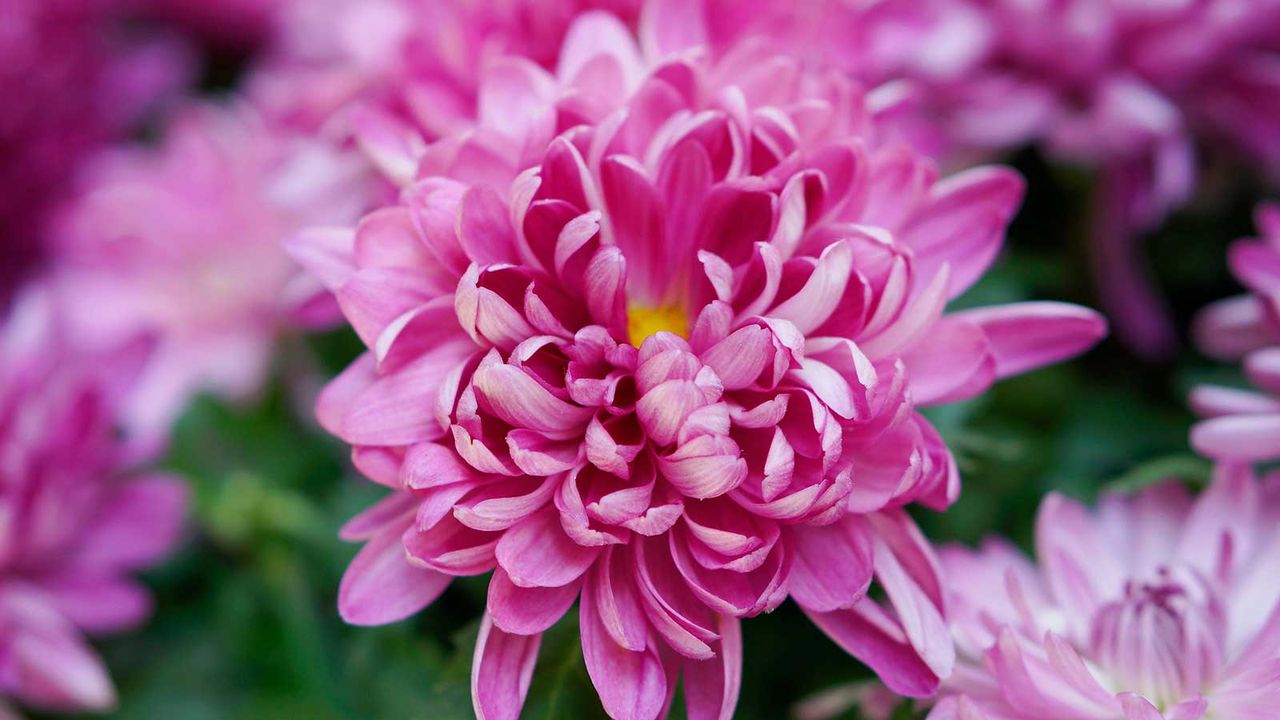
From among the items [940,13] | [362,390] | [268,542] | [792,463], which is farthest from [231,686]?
[940,13]

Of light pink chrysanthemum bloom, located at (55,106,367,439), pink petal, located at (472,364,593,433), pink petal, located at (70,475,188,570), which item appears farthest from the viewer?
light pink chrysanthemum bloom, located at (55,106,367,439)

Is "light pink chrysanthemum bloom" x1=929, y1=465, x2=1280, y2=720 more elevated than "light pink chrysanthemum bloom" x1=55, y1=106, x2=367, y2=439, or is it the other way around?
"light pink chrysanthemum bloom" x1=929, y1=465, x2=1280, y2=720

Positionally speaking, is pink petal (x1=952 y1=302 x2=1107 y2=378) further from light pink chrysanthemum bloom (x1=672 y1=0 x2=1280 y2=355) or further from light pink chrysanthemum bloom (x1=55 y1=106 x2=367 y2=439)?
light pink chrysanthemum bloom (x1=55 y1=106 x2=367 y2=439)

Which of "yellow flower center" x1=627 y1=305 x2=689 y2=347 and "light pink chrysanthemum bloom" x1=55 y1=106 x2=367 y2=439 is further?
"light pink chrysanthemum bloom" x1=55 y1=106 x2=367 y2=439

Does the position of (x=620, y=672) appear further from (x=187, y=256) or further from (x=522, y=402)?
(x=187, y=256)

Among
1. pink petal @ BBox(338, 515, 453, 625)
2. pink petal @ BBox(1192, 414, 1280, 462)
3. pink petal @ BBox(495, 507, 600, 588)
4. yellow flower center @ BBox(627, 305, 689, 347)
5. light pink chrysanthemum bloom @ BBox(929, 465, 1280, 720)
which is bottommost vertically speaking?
light pink chrysanthemum bloom @ BBox(929, 465, 1280, 720)

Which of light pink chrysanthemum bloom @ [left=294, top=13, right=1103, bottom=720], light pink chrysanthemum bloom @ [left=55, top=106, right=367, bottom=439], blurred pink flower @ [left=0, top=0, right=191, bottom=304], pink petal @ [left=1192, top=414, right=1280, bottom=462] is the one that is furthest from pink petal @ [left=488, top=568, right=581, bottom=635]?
blurred pink flower @ [left=0, top=0, right=191, bottom=304]
